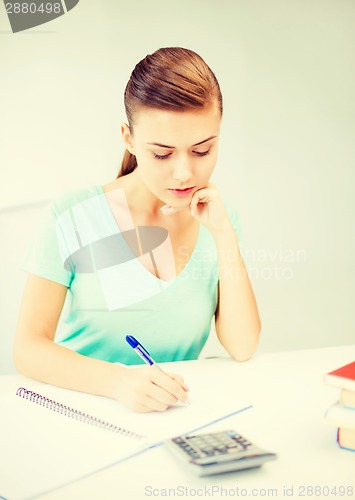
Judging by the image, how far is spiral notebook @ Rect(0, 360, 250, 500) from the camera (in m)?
0.64

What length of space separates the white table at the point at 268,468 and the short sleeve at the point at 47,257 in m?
0.41

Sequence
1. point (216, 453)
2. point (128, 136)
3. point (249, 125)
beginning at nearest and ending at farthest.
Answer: point (216, 453)
point (128, 136)
point (249, 125)

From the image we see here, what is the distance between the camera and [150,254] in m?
1.24

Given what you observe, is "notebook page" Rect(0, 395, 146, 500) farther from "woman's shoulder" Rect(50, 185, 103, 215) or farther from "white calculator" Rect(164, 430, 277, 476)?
"woman's shoulder" Rect(50, 185, 103, 215)

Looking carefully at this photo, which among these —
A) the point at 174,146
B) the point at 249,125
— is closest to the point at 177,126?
the point at 174,146

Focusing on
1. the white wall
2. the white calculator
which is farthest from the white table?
the white wall

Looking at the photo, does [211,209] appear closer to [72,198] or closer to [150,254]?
[150,254]

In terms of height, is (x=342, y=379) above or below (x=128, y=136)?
below

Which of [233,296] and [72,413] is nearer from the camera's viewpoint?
[72,413]

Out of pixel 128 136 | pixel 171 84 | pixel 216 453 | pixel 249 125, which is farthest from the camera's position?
pixel 249 125

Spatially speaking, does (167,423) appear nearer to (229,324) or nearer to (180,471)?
(180,471)

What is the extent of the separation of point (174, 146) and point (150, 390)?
44 centimetres

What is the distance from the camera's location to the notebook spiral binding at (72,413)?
73cm

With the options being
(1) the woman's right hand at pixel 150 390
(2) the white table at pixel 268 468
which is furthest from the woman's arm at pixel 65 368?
(2) the white table at pixel 268 468
